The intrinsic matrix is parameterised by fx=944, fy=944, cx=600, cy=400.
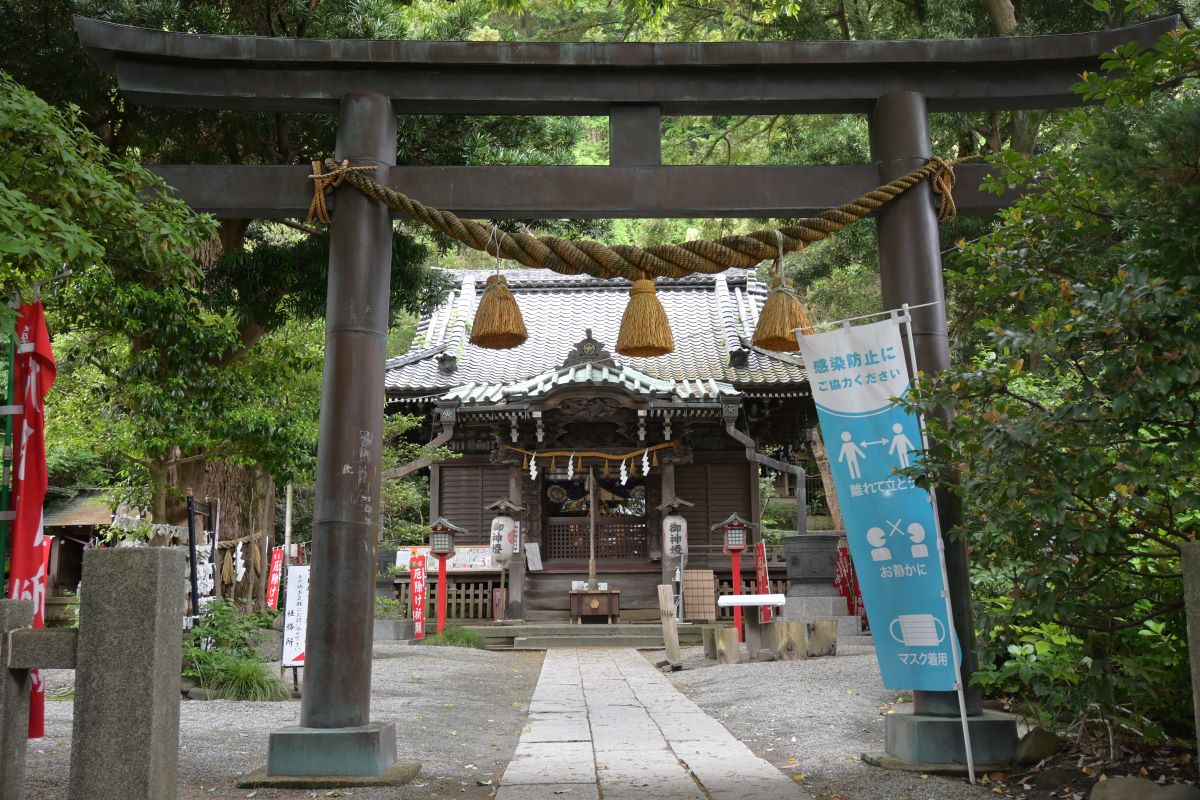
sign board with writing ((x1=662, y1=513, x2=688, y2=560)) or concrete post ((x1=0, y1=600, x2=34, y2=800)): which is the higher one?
sign board with writing ((x1=662, y1=513, x2=688, y2=560))

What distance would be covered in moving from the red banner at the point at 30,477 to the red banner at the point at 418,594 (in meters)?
10.8

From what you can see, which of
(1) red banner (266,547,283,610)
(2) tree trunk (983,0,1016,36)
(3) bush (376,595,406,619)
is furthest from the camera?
(3) bush (376,595,406,619)

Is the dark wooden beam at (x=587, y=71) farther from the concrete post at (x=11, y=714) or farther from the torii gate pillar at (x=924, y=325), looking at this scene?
the concrete post at (x=11, y=714)

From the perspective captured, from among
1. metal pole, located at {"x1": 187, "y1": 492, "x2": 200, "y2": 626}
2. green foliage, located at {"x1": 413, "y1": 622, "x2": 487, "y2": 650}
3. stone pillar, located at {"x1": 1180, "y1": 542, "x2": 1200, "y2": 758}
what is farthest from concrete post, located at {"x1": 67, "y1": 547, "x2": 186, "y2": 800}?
green foliage, located at {"x1": 413, "y1": 622, "x2": 487, "y2": 650}

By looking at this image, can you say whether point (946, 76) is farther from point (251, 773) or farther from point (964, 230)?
point (964, 230)

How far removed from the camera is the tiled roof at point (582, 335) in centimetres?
1728

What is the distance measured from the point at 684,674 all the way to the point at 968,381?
Result: 7.56 m

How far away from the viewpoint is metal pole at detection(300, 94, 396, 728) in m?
4.75

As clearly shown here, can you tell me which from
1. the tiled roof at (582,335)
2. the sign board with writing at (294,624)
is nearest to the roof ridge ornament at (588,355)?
the tiled roof at (582,335)

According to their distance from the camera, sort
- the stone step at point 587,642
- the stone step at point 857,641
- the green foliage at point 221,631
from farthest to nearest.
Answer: the stone step at point 587,642 → the stone step at point 857,641 → the green foliage at point 221,631

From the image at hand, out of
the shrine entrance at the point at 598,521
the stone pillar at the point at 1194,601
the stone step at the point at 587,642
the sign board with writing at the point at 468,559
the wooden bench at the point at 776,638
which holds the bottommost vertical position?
the stone step at the point at 587,642

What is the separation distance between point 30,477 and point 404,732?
347 centimetres

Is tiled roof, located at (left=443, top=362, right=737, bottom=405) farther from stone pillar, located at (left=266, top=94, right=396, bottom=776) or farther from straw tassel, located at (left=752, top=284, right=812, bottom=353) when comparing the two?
stone pillar, located at (left=266, top=94, right=396, bottom=776)

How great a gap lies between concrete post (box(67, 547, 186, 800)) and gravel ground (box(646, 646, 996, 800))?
2937mm
